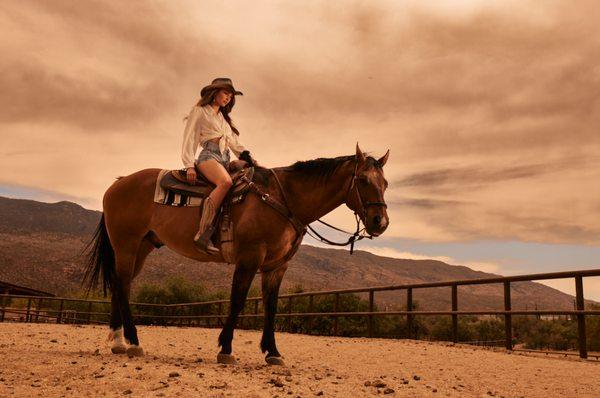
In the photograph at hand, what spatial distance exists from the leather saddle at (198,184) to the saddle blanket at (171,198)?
0.04m

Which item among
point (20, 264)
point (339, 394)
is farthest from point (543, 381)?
point (20, 264)

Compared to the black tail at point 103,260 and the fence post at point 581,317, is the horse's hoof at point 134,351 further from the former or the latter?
the fence post at point 581,317

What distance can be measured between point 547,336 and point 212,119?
7509 centimetres

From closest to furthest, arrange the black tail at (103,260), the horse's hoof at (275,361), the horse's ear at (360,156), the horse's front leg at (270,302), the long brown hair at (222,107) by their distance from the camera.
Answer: the horse's ear at (360,156) → the horse's hoof at (275,361) → the horse's front leg at (270,302) → the long brown hair at (222,107) → the black tail at (103,260)

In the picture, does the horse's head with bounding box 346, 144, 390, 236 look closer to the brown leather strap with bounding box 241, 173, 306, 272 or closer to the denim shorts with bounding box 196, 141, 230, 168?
the brown leather strap with bounding box 241, 173, 306, 272

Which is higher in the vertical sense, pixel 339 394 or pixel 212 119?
pixel 212 119

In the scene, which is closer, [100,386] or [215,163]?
[100,386]

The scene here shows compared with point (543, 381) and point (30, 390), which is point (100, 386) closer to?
point (30, 390)

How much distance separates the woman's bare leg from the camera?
5988mm

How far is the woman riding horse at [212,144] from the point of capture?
599 centimetres

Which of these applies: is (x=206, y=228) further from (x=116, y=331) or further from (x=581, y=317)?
(x=581, y=317)

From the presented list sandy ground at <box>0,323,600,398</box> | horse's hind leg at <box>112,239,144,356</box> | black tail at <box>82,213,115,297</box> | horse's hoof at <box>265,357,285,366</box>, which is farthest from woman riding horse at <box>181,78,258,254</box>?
black tail at <box>82,213,115,297</box>

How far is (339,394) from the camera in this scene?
4.53 metres

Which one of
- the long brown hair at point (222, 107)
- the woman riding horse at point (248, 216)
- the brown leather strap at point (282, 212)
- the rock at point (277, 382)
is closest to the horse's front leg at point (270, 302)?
the woman riding horse at point (248, 216)
